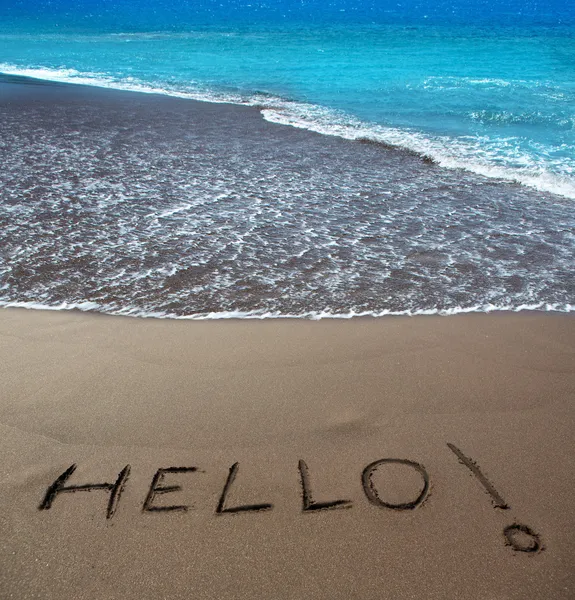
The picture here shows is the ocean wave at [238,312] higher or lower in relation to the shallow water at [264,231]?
lower

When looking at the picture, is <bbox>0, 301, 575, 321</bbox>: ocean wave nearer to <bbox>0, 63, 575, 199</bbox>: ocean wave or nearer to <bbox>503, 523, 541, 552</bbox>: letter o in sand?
<bbox>503, 523, 541, 552</bbox>: letter o in sand

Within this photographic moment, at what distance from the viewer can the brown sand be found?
2.25m

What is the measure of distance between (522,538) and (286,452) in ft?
3.75

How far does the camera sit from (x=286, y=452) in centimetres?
283

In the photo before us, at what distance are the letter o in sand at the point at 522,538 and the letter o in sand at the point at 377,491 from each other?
0.39 metres

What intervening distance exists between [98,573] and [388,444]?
150 centimetres

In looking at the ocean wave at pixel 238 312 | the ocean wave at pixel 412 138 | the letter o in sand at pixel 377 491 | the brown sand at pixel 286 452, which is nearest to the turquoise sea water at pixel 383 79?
the ocean wave at pixel 412 138

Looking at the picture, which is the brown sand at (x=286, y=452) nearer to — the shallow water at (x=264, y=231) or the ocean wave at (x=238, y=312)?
the ocean wave at (x=238, y=312)

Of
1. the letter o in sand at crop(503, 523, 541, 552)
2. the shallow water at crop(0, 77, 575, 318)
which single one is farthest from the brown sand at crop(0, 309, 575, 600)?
the shallow water at crop(0, 77, 575, 318)

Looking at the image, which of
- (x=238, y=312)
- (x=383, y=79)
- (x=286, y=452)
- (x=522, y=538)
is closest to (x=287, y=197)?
(x=238, y=312)

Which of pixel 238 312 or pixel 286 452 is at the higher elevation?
pixel 238 312

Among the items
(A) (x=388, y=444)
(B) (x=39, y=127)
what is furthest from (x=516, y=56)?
(A) (x=388, y=444)

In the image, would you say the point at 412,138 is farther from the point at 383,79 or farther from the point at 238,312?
the point at 383,79

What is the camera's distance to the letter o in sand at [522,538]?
7.72 feet
